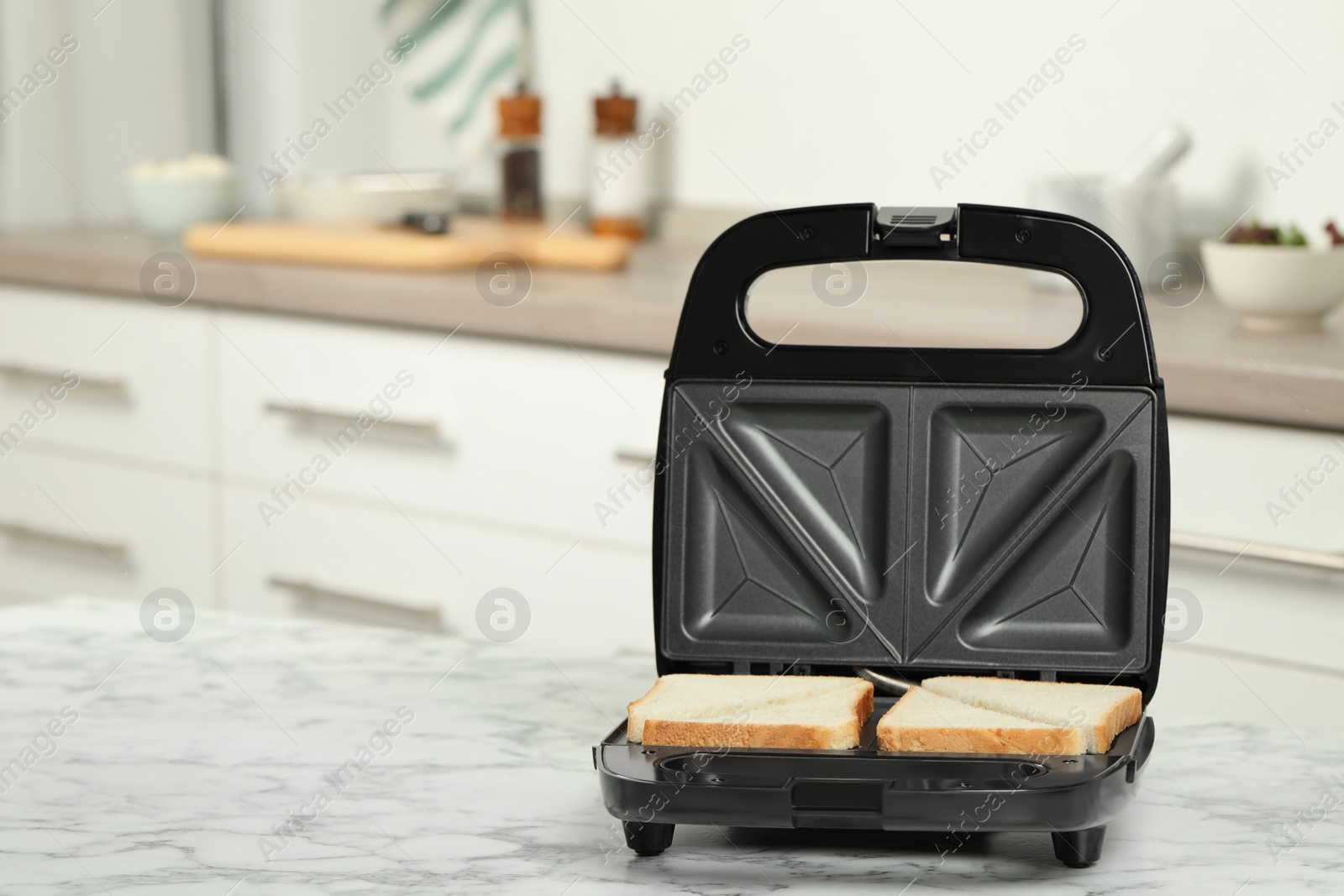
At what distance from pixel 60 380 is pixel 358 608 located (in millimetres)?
653

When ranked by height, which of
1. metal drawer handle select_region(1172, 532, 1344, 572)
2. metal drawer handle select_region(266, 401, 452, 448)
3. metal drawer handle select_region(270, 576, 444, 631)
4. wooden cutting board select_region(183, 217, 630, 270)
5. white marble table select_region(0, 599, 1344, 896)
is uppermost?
wooden cutting board select_region(183, 217, 630, 270)

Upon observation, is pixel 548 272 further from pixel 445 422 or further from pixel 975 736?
pixel 975 736

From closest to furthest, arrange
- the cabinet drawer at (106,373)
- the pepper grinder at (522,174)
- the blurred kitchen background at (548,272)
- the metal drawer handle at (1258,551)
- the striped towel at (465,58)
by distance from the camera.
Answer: the metal drawer handle at (1258,551) < the blurred kitchen background at (548,272) < the cabinet drawer at (106,373) < the pepper grinder at (522,174) < the striped towel at (465,58)

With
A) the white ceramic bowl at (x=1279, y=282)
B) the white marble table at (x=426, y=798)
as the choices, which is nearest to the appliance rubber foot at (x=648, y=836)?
the white marble table at (x=426, y=798)

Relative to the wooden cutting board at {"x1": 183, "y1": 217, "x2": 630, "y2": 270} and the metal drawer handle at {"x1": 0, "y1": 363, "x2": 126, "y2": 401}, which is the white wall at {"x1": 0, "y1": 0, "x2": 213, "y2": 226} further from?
the wooden cutting board at {"x1": 183, "y1": 217, "x2": 630, "y2": 270}

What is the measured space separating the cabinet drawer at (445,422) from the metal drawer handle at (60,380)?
22 centimetres

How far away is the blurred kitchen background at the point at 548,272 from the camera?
62.0 inches

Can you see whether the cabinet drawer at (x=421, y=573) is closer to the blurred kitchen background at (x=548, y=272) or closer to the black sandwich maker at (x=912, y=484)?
the blurred kitchen background at (x=548, y=272)

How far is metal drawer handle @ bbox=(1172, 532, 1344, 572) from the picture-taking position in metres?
1.43

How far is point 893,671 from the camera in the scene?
780 mm

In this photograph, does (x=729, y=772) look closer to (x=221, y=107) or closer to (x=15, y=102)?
(x=15, y=102)

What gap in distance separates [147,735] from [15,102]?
2081 mm

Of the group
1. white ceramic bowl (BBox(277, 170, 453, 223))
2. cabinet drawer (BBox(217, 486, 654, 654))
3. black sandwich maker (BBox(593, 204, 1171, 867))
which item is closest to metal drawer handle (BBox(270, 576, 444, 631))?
cabinet drawer (BBox(217, 486, 654, 654))

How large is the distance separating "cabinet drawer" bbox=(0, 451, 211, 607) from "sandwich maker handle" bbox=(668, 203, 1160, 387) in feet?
5.34
